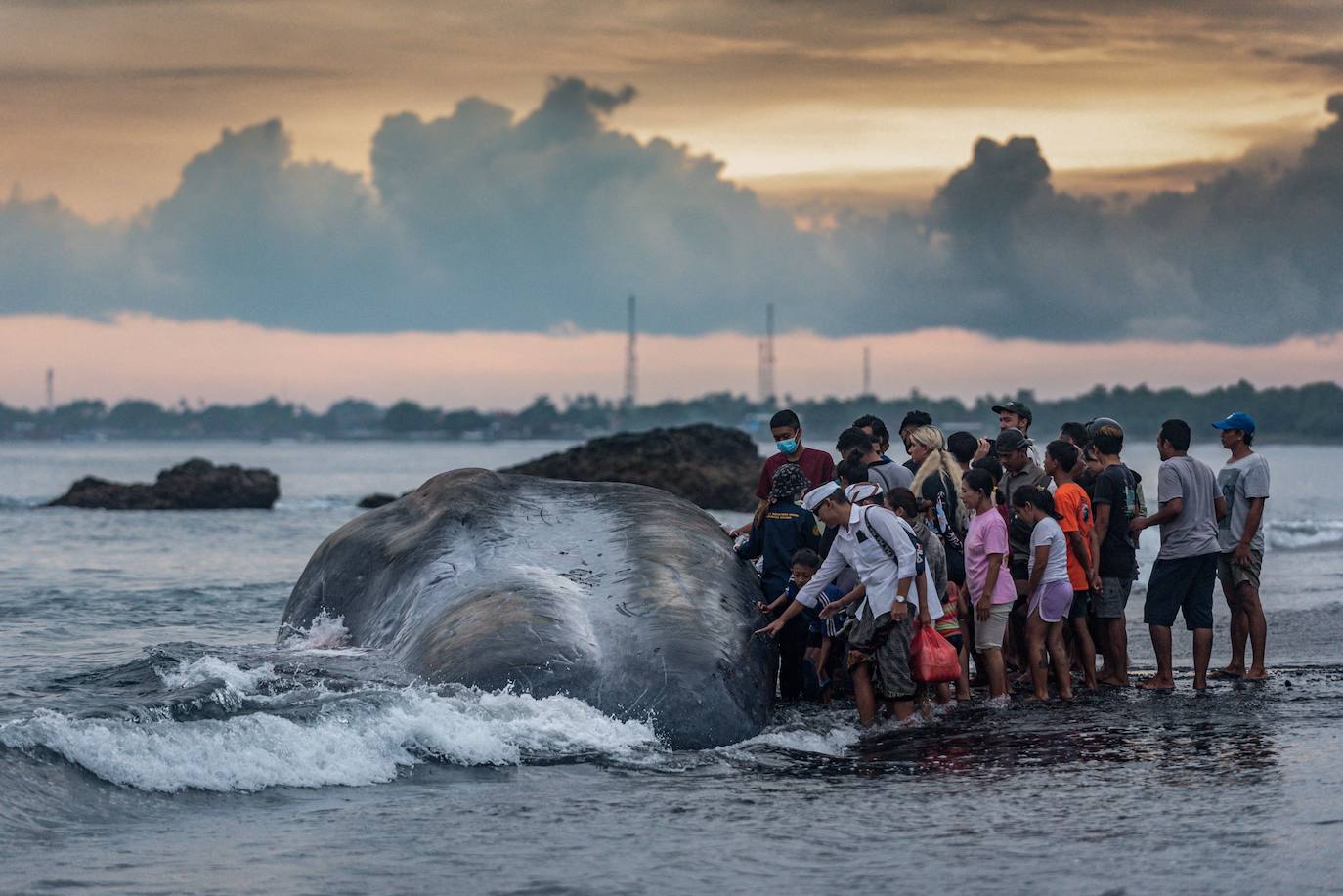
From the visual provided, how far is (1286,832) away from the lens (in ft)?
23.3

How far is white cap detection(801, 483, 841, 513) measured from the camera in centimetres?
1028

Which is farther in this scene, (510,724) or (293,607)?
(293,607)

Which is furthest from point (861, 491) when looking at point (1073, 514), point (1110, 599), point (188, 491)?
point (188, 491)

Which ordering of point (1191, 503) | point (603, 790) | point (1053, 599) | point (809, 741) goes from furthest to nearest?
1. point (1191, 503)
2. point (1053, 599)
3. point (809, 741)
4. point (603, 790)

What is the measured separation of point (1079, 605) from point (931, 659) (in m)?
2.35

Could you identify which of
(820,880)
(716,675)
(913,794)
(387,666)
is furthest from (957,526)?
(820,880)

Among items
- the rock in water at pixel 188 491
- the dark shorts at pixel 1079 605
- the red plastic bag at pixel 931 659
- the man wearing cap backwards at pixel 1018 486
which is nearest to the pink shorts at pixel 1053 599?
the man wearing cap backwards at pixel 1018 486

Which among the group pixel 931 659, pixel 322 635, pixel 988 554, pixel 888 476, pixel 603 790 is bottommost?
pixel 603 790

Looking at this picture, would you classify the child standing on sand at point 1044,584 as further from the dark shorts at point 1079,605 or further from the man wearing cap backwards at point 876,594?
the man wearing cap backwards at point 876,594

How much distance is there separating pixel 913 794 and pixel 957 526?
3819mm

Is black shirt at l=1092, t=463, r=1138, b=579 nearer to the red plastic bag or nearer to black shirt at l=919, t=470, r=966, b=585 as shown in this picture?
black shirt at l=919, t=470, r=966, b=585

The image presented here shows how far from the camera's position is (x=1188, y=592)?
1184cm

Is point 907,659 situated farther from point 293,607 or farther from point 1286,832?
point 293,607

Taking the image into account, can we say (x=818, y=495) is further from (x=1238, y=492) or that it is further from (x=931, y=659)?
(x=1238, y=492)
